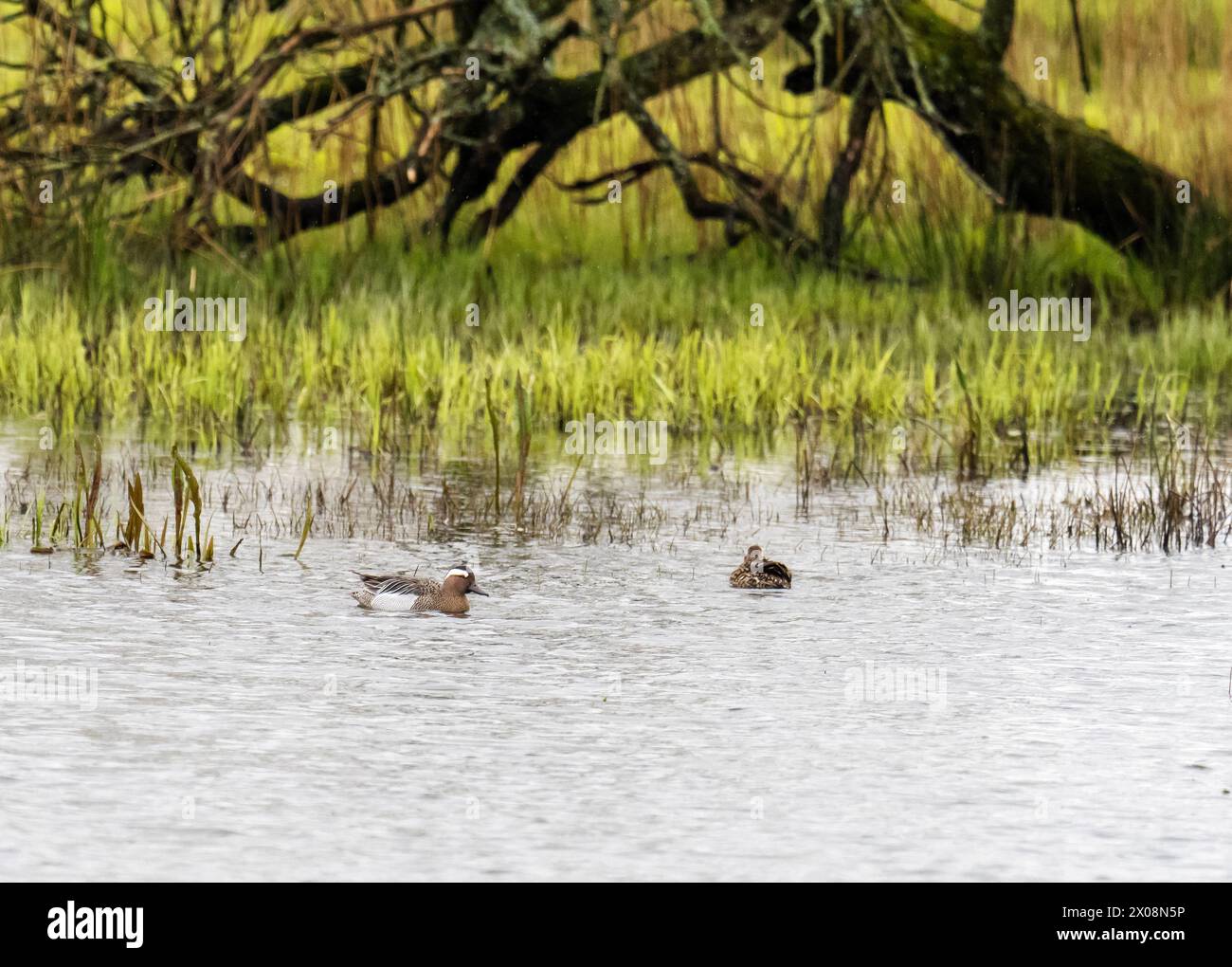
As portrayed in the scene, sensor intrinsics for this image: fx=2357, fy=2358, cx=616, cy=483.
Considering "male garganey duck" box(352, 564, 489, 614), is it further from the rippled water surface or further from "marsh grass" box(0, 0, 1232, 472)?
"marsh grass" box(0, 0, 1232, 472)

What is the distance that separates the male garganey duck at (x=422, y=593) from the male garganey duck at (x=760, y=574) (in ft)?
2.92

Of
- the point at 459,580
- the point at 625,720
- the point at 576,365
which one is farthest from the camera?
the point at 576,365

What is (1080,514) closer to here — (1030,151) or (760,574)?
(760,574)

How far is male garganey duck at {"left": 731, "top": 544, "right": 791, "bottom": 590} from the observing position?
23.5 feet

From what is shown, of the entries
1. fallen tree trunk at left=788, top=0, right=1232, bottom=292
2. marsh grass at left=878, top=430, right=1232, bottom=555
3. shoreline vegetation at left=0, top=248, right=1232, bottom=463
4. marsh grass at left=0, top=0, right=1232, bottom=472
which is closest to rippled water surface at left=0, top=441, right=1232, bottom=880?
marsh grass at left=878, top=430, right=1232, bottom=555

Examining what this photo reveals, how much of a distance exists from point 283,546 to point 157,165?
7210mm

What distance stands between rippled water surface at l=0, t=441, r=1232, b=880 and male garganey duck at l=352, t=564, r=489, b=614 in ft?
0.17

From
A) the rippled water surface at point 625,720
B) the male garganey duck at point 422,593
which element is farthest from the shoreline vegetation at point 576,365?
the male garganey duck at point 422,593

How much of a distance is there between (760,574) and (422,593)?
1087 mm

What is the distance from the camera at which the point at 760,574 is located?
717cm

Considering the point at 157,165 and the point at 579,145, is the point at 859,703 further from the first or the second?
the point at 579,145

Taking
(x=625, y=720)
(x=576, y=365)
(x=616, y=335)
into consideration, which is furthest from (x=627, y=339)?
(x=625, y=720)

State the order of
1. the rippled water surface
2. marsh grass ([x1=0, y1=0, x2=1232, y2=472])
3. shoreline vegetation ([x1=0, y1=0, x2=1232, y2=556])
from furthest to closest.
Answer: marsh grass ([x1=0, y1=0, x2=1232, y2=472]) < shoreline vegetation ([x1=0, y1=0, x2=1232, y2=556]) < the rippled water surface
